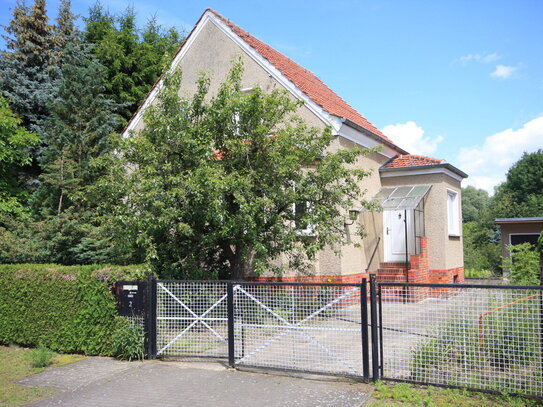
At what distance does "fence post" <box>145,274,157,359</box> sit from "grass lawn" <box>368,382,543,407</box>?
4.21 meters

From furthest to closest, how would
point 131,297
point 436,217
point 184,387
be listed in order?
point 436,217, point 131,297, point 184,387

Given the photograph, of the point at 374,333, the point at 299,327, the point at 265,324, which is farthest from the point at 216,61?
the point at 374,333

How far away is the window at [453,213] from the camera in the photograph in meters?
17.4

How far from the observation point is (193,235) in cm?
1065

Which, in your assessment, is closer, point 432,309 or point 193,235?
point 432,309

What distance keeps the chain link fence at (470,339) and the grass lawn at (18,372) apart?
515 centimetres

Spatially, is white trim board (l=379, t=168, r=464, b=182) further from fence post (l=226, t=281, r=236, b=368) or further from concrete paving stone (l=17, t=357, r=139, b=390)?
concrete paving stone (l=17, t=357, r=139, b=390)

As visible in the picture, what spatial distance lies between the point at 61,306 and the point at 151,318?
2.20m

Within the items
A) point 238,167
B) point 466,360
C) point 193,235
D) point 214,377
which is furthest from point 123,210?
point 466,360

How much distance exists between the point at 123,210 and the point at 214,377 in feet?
14.5

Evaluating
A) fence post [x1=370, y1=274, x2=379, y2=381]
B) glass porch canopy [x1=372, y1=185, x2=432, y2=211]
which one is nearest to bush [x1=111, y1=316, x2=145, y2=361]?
fence post [x1=370, y1=274, x2=379, y2=381]

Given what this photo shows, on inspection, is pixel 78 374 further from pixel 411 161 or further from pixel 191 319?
pixel 411 161

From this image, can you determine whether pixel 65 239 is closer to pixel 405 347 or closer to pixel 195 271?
pixel 195 271

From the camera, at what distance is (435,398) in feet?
19.8
